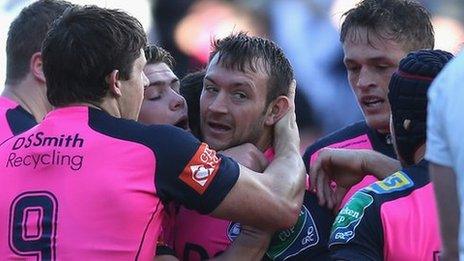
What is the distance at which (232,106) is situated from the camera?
3.67 m

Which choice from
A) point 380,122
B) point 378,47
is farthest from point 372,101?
point 378,47

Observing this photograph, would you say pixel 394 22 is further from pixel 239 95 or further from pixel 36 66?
pixel 36 66

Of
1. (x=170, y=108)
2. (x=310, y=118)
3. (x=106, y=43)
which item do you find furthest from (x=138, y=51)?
(x=310, y=118)

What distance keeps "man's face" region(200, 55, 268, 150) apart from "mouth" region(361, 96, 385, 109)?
71 cm

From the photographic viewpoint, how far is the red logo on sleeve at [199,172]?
329 centimetres

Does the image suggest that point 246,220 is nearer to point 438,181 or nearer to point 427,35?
point 438,181

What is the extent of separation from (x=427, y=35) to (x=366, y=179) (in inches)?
30.6

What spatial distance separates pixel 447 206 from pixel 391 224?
0.64 meters

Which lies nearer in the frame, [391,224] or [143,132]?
[391,224]

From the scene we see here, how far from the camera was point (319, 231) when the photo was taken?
11.8 ft

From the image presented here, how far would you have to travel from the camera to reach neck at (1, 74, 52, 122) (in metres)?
5.22

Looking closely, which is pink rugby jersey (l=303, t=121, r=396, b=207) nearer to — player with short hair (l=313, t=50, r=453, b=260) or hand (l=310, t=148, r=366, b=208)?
hand (l=310, t=148, r=366, b=208)

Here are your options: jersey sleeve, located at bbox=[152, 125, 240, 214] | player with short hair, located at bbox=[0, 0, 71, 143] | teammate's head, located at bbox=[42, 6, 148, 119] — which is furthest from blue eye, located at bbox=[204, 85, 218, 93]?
player with short hair, located at bbox=[0, 0, 71, 143]

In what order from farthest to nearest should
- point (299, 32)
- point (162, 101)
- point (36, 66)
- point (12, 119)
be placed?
point (299, 32)
point (36, 66)
point (12, 119)
point (162, 101)
